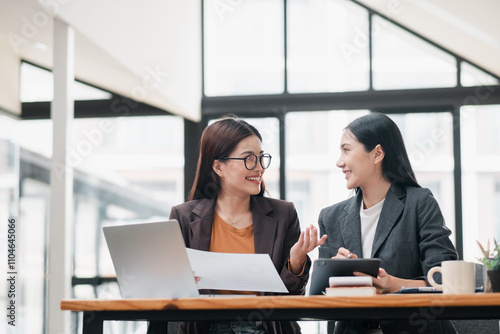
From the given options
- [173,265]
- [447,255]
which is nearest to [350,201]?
[447,255]

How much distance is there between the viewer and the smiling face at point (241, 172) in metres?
2.52

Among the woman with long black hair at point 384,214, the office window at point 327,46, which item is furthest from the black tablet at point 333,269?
the office window at point 327,46

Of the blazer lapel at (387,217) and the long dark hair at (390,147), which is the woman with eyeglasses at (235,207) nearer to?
the blazer lapel at (387,217)

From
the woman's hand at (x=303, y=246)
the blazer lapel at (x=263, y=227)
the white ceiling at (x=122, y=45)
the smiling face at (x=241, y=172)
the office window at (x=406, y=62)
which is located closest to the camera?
the woman's hand at (x=303, y=246)

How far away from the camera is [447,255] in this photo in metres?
2.25

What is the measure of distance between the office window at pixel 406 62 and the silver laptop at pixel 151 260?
420 centimetres

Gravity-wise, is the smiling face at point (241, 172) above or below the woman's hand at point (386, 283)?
above

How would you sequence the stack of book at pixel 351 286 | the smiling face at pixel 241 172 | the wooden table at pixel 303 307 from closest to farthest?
the wooden table at pixel 303 307, the stack of book at pixel 351 286, the smiling face at pixel 241 172

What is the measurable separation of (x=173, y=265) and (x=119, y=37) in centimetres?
297

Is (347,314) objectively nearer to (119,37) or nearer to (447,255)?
(447,255)

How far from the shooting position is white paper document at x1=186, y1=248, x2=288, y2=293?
193cm

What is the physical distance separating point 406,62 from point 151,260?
4.40m

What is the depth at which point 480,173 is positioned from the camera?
555 cm

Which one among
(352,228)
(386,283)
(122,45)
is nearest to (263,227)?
(352,228)
